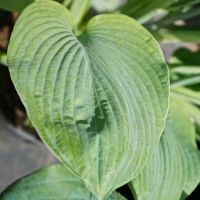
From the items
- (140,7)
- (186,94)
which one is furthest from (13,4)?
(186,94)

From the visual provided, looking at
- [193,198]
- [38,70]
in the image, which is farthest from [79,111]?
[193,198]

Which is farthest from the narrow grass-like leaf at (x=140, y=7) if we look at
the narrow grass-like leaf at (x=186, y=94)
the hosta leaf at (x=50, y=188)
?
the hosta leaf at (x=50, y=188)

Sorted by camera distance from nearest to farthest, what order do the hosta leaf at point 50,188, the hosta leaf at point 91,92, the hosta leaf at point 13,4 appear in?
the hosta leaf at point 91,92 < the hosta leaf at point 50,188 < the hosta leaf at point 13,4

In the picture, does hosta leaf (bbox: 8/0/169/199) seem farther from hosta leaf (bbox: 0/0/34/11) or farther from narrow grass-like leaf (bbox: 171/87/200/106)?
narrow grass-like leaf (bbox: 171/87/200/106)

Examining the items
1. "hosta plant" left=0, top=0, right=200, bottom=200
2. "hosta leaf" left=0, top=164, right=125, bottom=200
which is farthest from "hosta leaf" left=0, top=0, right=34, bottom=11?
"hosta leaf" left=0, top=164, right=125, bottom=200

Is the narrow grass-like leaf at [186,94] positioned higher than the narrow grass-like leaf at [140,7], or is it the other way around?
the narrow grass-like leaf at [140,7]

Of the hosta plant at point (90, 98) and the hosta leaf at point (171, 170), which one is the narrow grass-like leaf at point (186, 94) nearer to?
the hosta leaf at point (171, 170)

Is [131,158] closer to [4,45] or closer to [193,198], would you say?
[193,198]
